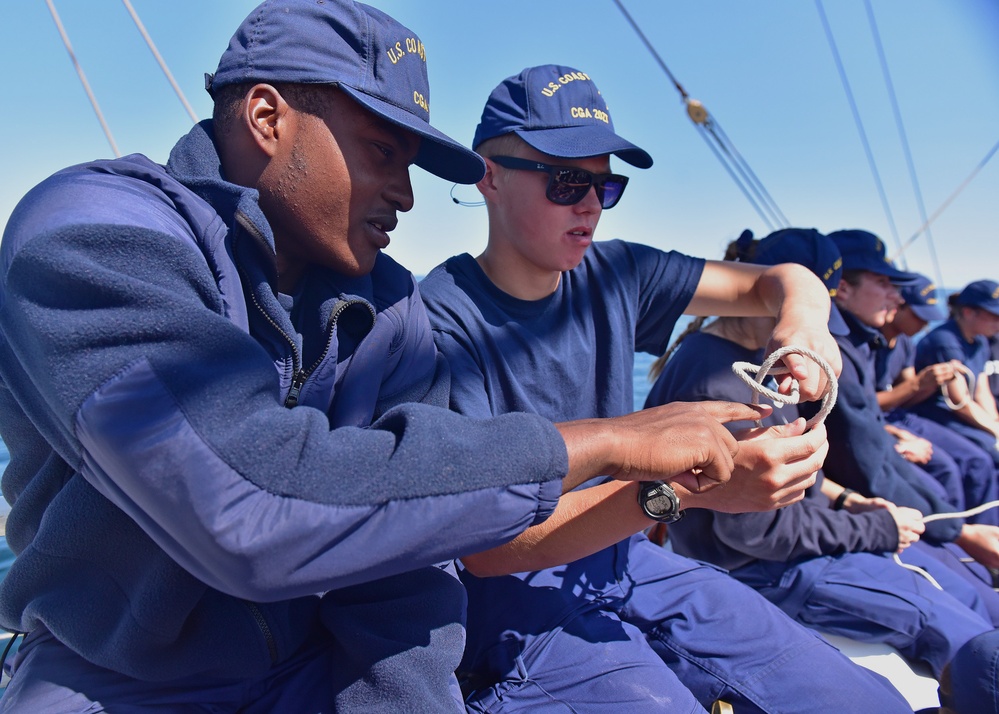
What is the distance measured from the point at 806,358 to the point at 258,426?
129 cm

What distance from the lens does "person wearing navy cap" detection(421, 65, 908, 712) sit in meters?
1.60

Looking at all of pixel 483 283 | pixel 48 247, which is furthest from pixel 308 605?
pixel 483 283

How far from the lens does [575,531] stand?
64.4 inches

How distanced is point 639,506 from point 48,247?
1.17 metres

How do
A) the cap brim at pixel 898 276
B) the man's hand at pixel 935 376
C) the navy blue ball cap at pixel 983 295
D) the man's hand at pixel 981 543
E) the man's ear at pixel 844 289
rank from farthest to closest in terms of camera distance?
the navy blue ball cap at pixel 983 295, the man's hand at pixel 935 376, the man's ear at pixel 844 289, the cap brim at pixel 898 276, the man's hand at pixel 981 543

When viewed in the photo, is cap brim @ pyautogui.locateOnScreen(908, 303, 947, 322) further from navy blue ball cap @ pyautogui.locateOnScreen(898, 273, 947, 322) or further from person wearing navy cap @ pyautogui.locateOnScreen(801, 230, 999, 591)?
person wearing navy cap @ pyautogui.locateOnScreen(801, 230, 999, 591)

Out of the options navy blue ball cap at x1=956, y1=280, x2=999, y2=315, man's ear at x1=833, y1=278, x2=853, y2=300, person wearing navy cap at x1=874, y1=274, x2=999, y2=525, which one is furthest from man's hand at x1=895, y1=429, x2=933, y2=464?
navy blue ball cap at x1=956, y1=280, x2=999, y2=315

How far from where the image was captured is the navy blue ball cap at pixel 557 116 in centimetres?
207

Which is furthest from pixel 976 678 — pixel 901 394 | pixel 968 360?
pixel 968 360

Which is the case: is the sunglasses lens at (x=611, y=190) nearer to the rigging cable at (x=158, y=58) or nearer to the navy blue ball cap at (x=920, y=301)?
the rigging cable at (x=158, y=58)

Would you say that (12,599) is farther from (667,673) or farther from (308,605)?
(667,673)

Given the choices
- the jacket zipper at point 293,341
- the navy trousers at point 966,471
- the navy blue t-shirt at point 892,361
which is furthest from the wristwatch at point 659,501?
the navy blue t-shirt at point 892,361

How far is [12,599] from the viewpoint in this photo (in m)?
1.26

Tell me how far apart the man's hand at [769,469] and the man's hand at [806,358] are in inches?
4.9
